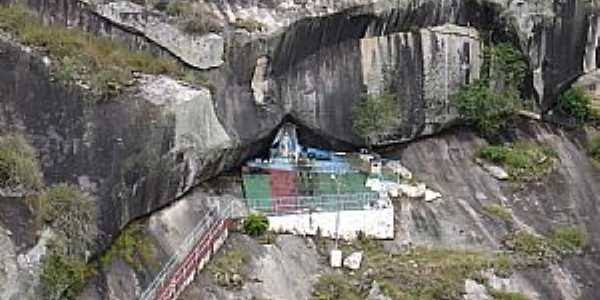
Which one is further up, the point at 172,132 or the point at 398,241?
the point at 172,132

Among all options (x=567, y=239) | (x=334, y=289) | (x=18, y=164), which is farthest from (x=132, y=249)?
(x=567, y=239)

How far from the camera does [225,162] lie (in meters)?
24.2

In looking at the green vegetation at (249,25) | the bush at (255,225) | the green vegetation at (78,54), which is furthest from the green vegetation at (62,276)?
the green vegetation at (249,25)

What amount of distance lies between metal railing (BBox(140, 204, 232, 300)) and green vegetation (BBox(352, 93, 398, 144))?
13.6 ft

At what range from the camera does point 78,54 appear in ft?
69.8

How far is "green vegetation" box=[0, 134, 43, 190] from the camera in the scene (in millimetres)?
19516

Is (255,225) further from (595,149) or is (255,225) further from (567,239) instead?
(595,149)

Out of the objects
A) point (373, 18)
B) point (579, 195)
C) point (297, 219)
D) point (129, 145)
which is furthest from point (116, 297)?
point (579, 195)

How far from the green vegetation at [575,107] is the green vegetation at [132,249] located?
12298mm

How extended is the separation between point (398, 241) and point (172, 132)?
5109 millimetres

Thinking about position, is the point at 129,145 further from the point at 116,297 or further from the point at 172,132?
the point at 116,297

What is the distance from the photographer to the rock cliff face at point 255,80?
20.6 meters

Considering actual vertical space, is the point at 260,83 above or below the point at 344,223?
above

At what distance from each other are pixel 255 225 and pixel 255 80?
9.54 feet
